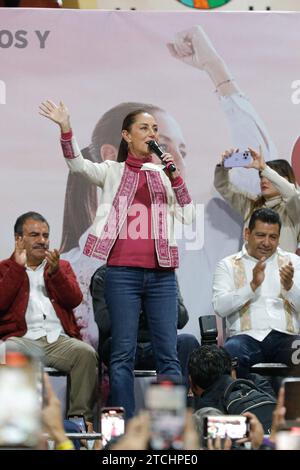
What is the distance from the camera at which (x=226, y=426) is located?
372cm

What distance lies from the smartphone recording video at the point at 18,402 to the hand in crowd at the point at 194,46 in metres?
3.73

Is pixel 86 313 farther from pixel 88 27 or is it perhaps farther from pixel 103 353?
pixel 88 27

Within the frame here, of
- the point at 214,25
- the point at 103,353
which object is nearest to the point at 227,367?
the point at 103,353

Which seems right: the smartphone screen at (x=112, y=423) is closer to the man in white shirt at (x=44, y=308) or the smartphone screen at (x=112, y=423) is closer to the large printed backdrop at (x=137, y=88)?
the man in white shirt at (x=44, y=308)

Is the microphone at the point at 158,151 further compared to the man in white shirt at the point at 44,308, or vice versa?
the man in white shirt at the point at 44,308

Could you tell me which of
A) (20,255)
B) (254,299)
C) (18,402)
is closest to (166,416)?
(18,402)

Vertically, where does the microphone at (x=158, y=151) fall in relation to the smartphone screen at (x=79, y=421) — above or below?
above

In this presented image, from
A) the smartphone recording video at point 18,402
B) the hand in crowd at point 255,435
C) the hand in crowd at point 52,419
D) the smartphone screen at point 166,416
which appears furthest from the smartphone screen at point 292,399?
the smartphone recording video at point 18,402

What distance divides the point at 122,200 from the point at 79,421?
3.63 ft

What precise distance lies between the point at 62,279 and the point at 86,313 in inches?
18.4

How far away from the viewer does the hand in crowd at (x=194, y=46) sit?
6.50 m

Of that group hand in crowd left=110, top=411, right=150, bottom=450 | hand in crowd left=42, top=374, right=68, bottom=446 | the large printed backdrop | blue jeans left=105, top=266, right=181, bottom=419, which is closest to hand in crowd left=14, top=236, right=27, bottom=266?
the large printed backdrop

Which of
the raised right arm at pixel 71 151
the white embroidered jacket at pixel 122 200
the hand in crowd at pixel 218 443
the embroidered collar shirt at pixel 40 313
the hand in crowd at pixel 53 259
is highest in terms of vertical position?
the raised right arm at pixel 71 151
